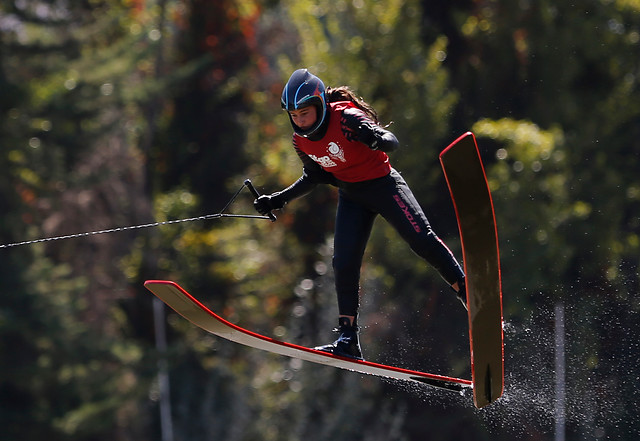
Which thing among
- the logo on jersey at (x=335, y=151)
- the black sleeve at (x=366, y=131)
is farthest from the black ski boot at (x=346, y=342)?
the black sleeve at (x=366, y=131)

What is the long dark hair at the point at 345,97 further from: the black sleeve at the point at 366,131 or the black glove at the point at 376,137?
the black glove at the point at 376,137

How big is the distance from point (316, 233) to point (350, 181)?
8814 millimetres

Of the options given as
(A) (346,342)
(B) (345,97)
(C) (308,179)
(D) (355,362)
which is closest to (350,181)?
(C) (308,179)

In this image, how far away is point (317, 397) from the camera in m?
13.2

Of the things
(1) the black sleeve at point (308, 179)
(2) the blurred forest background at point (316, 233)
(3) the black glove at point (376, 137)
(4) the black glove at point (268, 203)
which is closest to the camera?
(3) the black glove at point (376, 137)

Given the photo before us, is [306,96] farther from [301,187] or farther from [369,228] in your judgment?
[369,228]

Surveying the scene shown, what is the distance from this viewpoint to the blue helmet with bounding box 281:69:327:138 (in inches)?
239

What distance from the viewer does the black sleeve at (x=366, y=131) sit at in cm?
584

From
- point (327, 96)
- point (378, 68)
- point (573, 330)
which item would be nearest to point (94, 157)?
point (378, 68)

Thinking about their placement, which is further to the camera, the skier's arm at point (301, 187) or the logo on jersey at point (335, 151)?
the skier's arm at point (301, 187)

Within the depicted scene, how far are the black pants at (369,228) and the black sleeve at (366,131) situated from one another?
1.53 feet

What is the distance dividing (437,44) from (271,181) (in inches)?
130

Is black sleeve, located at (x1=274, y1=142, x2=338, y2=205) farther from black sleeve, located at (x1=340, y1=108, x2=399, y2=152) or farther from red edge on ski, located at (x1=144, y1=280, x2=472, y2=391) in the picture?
red edge on ski, located at (x1=144, y1=280, x2=472, y2=391)

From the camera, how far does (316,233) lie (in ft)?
50.1
